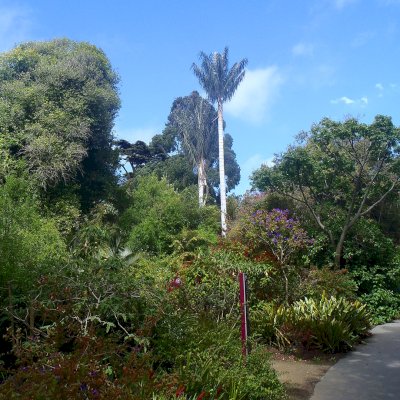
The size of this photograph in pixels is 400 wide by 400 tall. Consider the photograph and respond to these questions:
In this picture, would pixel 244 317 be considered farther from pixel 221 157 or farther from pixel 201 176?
pixel 201 176

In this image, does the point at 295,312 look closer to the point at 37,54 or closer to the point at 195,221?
the point at 195,221

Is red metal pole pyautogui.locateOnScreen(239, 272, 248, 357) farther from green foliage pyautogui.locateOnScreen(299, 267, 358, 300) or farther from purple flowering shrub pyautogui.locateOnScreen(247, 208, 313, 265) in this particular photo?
purple flowering shrub pyautogui.locateOnScreen(247, 208, 313, 265)

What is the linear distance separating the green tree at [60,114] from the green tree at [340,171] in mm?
7430

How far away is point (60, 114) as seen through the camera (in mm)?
18906

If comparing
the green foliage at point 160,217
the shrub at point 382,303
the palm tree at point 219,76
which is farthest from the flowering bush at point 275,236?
the palm tree at point 219,76

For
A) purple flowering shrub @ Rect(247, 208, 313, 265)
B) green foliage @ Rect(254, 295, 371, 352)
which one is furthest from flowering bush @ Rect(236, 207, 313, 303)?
green foliage @ Rect(254, 295, 371, 352)

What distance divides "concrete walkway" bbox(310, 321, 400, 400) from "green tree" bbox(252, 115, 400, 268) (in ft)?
18.0

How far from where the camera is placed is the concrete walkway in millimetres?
6521

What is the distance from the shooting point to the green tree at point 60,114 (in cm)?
1838

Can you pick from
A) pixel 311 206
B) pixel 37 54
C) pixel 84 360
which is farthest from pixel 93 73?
pixel 84 360

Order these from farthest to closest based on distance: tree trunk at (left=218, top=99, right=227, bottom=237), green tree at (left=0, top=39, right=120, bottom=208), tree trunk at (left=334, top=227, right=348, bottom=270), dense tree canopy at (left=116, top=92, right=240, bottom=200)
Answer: dense tree canopy at (left=116, top=92, right=240, bottom=200), tree trunk at (left=218, top=99, right=227, bottom=237), green tree at (left=0, top=39, right=120, bottom=208), tree trunk at (left=334, top=227, right=348, bottom=270)

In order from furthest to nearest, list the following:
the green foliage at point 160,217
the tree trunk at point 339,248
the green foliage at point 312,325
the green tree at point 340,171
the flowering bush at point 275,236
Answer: the green foliage at point 160,217, the tree trunk at point 339,248, the green tree at point 340,171, the flowering bush at point 275,236, the green foliage at point 312,325

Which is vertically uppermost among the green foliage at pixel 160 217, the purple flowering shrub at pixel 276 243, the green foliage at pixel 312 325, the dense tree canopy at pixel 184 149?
the dense tree canopy at pixel 184 149

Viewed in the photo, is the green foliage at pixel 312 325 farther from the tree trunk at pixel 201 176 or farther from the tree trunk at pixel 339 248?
the tree trunk at pixel 201 176
